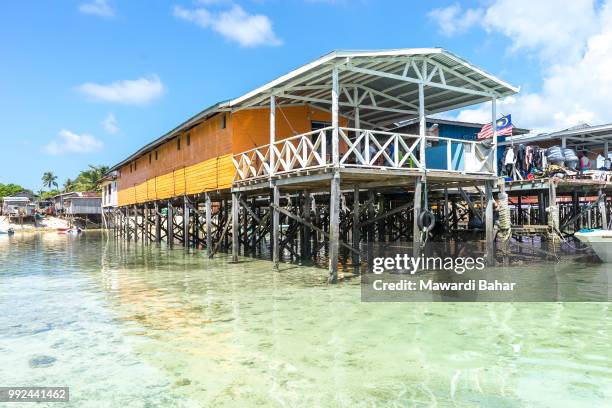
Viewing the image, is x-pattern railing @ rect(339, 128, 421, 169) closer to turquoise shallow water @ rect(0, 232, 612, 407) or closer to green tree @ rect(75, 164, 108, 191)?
turquoise shallow water @ rect(0, 232, 612, 407)

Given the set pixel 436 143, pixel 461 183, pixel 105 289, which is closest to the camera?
pixel 105 289

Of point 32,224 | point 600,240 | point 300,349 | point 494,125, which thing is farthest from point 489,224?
point 32,224

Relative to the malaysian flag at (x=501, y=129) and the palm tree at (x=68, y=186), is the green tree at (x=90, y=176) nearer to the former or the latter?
the palm tree at (x=68, y=186)

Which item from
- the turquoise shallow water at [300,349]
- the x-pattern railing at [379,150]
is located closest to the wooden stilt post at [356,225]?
the x-pattern railing at [379,150]

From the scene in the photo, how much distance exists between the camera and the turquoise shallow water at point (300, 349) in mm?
4953

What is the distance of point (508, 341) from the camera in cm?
668

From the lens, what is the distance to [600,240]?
14312 millimetres

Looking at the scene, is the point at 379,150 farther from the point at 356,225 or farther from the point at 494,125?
the point at 494,125

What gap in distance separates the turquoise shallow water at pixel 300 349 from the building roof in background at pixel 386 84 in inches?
213

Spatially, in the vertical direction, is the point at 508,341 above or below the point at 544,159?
below

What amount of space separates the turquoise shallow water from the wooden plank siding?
6630 mm

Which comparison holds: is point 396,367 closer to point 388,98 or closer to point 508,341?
point 508,341

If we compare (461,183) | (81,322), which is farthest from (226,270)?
(461,183)

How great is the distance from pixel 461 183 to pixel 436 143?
582 cm
